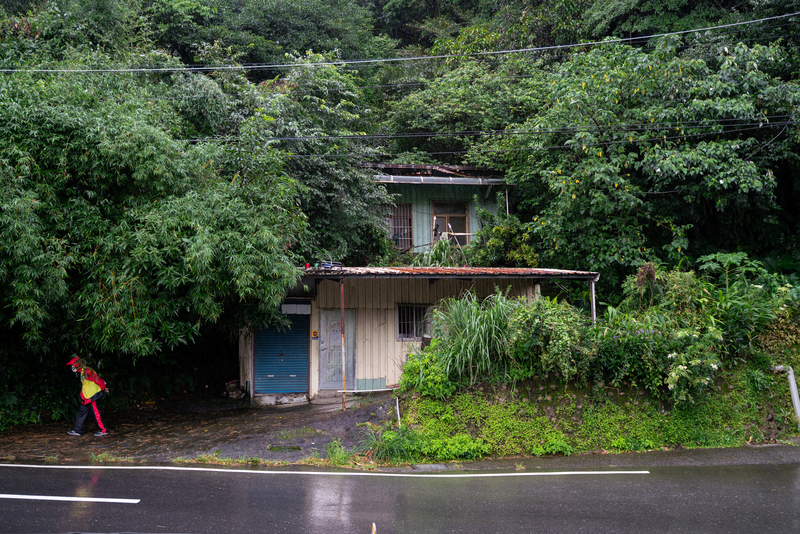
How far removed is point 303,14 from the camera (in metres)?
23.7

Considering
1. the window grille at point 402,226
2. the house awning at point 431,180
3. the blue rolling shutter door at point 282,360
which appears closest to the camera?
the blue rolling shutter door at point 282,360

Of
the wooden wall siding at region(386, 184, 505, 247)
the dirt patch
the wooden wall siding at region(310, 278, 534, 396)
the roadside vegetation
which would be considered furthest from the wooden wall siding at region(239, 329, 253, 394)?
the wooden wall siding at region(386, 184, 505, 247)

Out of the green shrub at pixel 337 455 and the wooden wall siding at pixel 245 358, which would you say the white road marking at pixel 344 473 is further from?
the wooden wall siding at pixel 245 358

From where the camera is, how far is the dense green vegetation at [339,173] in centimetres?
898

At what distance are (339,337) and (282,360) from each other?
1.46 m

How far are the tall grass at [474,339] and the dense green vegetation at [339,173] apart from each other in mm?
90

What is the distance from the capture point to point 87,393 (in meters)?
10.2

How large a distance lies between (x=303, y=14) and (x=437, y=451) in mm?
20894

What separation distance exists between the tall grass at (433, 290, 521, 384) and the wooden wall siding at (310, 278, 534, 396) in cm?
406

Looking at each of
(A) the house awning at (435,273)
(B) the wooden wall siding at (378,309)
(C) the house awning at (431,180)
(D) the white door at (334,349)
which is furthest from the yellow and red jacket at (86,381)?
(C) the house awning at (431,180)

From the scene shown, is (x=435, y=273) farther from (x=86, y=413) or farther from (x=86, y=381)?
(x=86, y=413)

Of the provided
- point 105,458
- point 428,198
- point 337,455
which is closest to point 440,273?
point 337,455

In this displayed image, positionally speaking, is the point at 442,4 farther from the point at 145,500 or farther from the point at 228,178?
the point at 145,500

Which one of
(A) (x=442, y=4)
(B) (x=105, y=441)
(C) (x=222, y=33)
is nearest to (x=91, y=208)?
(B) (x=105, y=441)
